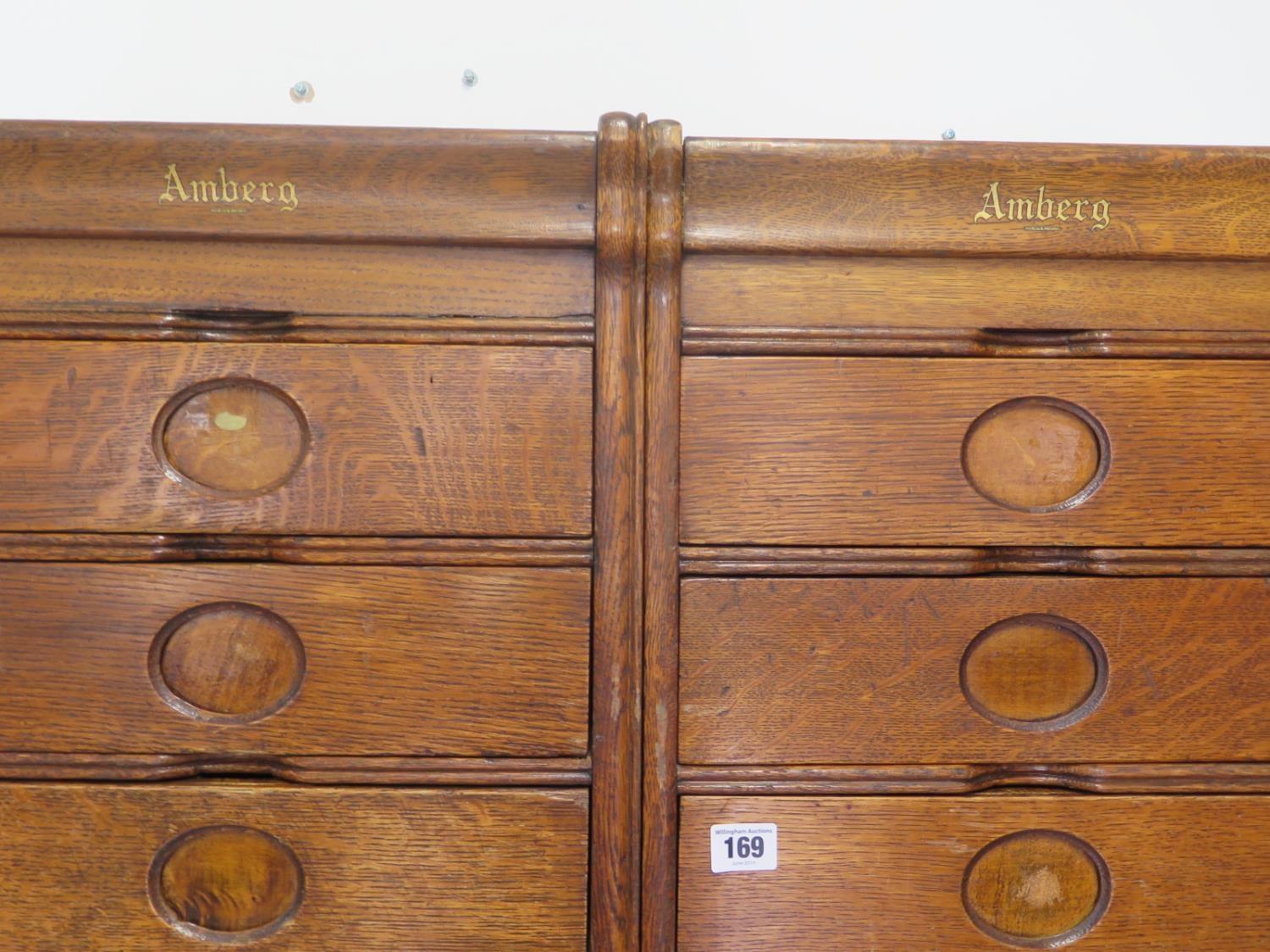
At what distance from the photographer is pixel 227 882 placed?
797mm

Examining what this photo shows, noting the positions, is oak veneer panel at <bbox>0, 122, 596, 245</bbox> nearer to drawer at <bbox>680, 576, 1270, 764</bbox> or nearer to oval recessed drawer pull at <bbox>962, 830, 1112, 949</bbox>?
drawer at <bbox>680, 576, 1270, 764</bbox>

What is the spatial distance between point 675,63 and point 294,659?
83 centimetres

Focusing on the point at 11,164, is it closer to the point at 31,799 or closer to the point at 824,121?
the point at 31,799

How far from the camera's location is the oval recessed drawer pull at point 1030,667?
808 millimetres

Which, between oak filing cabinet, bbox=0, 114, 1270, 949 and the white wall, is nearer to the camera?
oak filing cabinet, bbox=0, 114, 1270, 949

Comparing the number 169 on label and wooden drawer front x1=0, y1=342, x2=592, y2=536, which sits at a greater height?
wooden drawer front x1=0, y1=342, x2=592, y2=536

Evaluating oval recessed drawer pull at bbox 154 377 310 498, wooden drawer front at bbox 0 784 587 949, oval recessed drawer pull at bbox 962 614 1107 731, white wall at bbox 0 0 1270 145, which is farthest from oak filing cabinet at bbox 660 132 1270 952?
white wall at bbox 0 0 1270 145

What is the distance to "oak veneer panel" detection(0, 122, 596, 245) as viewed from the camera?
748 mm

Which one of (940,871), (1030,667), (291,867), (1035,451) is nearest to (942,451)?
(1035,451)

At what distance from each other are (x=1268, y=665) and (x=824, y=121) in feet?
2.53

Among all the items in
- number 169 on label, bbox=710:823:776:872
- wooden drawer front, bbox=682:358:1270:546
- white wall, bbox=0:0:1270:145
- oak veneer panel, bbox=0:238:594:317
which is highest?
white wall, bbox=0:0:1270:145

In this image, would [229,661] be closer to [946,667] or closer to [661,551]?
[661,551]

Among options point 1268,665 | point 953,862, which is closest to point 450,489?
point 953,862

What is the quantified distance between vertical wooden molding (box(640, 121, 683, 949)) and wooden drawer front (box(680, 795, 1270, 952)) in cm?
2
